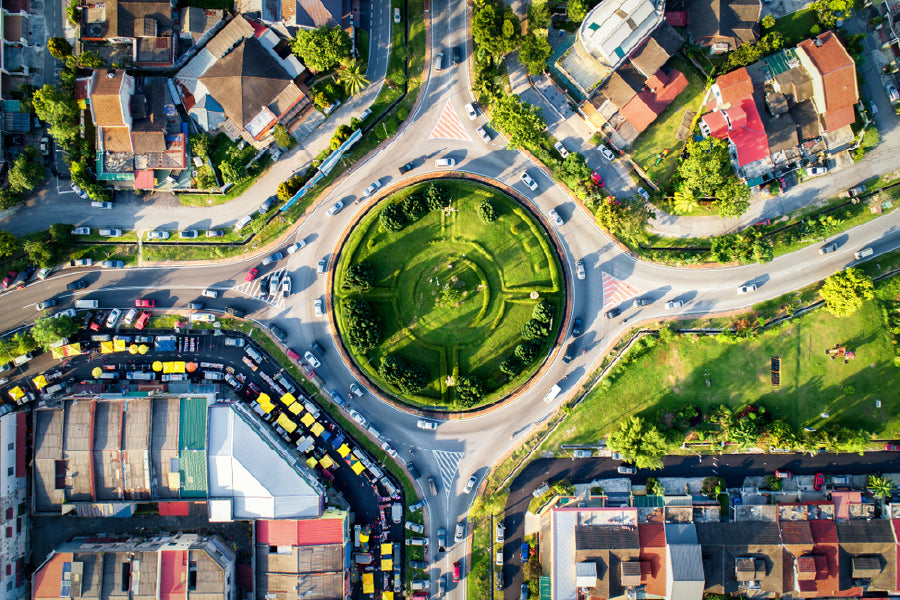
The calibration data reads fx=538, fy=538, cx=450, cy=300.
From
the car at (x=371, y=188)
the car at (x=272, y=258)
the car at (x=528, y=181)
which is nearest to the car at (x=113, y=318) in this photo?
the car at (x=272, y=258)

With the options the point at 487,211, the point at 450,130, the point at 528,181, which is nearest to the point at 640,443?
the point at 487,211

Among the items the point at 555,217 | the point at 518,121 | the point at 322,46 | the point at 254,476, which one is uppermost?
the point at 322,46

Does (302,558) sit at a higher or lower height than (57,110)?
lower

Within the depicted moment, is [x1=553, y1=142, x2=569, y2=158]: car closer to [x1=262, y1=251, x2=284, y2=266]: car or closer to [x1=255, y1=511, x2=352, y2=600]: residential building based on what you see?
[x1=262, y1=251, x2=284, y2=266]: car

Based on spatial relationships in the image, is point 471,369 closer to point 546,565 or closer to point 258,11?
point 546,565

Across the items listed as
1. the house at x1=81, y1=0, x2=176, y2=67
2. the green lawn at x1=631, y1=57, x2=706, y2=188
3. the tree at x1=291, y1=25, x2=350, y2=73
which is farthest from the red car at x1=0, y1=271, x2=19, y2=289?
the green lawn at x1=631, y1=57, x2=706, y2=188

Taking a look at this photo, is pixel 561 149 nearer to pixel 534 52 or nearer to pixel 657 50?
pixel 534 52

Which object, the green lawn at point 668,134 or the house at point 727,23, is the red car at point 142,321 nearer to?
the green lawn at point 668,134
